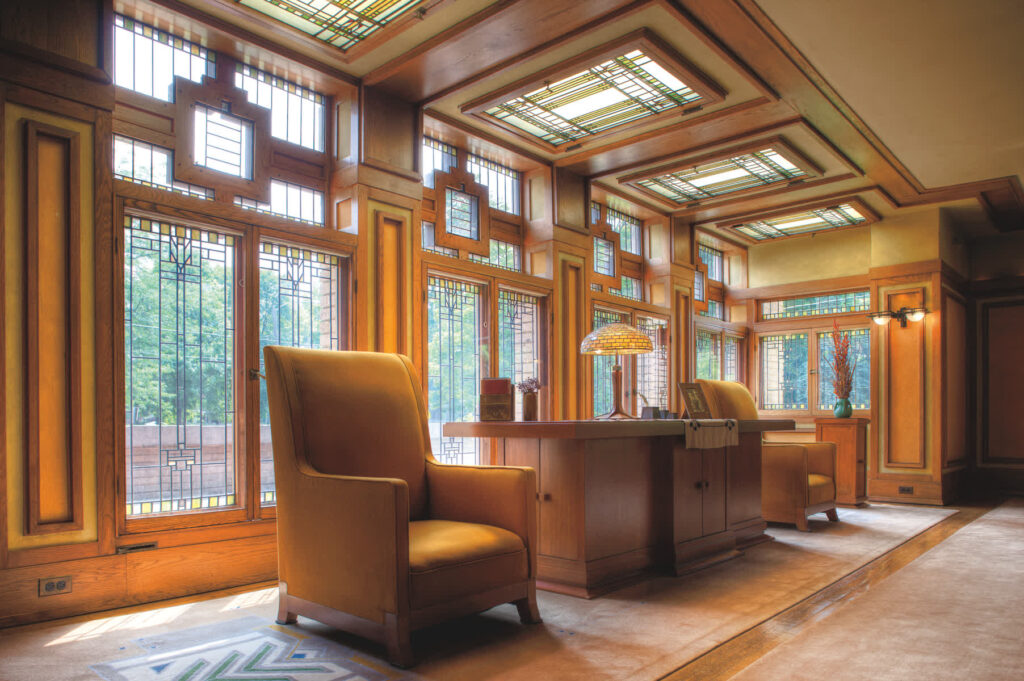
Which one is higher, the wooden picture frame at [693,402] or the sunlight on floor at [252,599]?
the wooden picture frame at [693,402]

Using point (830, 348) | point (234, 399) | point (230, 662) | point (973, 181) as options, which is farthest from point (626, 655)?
point (830, 348)

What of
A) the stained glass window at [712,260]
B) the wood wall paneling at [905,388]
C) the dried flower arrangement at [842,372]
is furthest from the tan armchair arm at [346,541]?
the stained glass window at [712,260]

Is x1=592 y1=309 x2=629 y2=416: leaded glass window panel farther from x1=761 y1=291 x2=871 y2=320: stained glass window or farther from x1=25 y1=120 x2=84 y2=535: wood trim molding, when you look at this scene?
x1=25 y1=120 x2=84 y2=535: wood trim molding

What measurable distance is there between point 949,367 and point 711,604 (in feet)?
18.1

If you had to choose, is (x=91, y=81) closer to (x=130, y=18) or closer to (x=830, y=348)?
(x=130, y=18)

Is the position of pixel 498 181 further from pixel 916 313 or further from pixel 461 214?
pixel 916 313

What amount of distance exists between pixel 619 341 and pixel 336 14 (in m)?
2.42

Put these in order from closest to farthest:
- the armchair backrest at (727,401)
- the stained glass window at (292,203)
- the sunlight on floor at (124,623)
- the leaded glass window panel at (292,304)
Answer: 1. the sunlight on floor at (124,623)
2. the leaded glass window panel at (292,304)
3. the stained glass window at (292,203)
4. the armchair backrest at (727,401)

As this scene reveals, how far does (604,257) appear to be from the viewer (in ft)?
22.0

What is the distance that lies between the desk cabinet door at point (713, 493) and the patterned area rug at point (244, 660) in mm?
2229

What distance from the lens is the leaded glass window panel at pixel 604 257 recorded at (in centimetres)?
662

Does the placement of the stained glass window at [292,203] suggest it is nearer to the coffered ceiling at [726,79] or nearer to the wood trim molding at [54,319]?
the coffered ceiling at [726,79]

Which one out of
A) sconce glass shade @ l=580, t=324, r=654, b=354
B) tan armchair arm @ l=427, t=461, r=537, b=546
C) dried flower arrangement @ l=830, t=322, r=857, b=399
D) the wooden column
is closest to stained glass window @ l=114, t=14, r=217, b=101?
tan armchair arm @ l=427, t=461, r=537, b=546

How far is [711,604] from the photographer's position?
304cm
